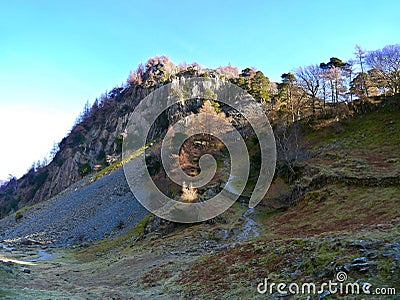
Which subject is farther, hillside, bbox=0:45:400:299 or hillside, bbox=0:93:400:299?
hillside, bbox=0:45:400:299

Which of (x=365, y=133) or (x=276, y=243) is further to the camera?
(x=365, y=133)

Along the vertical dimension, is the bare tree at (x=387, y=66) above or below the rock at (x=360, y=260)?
above

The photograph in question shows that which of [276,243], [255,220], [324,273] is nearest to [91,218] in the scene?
[255,220]

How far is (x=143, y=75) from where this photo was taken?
110062 mm

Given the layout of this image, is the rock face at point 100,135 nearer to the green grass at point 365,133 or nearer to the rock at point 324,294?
the green grass at point 365,133

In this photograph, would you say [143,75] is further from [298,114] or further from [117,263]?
[117,263]

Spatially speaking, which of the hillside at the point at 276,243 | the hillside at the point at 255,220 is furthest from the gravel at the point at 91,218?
the hillside at the point at 276,243

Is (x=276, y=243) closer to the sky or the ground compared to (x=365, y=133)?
closer to the ground

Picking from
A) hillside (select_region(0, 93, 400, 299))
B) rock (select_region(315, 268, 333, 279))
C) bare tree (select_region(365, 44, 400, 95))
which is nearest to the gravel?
hillside (select_region(0, 93, 400, 299))

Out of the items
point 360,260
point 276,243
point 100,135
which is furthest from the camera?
point 100,135

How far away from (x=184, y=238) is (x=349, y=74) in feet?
143

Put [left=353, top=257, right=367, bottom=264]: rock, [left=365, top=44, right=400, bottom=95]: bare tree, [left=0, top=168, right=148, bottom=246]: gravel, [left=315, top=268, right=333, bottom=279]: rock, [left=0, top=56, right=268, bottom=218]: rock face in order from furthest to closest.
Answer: [left=0, top=56, right=268, bottom=218]: rock face
[left=365, top=44, right=400, bottom=95]: bare tree
[left=0, top=168, right=148, bottom=246]: gravel
[left=315, top=268, right=333, bottom=279]: rock
[left=353, top=257, right=367, bottom=264]: rock

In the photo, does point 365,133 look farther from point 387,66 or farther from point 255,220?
point 255,220

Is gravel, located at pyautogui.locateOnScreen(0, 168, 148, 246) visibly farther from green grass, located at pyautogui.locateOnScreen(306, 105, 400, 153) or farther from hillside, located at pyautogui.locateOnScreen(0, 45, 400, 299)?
green grass, located at pyautogui.locateOnScreen(306, 105, 400, 153)
